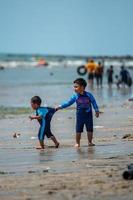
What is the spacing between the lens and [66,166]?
9.52 m

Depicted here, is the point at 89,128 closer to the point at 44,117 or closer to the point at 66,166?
the point at 44,117

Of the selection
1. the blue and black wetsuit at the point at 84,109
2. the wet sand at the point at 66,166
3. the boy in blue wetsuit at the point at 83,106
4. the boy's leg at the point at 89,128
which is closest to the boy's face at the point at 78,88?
the boy in blue wetsuit at the point at 83,106

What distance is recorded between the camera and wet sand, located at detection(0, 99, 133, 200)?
24.8 feet

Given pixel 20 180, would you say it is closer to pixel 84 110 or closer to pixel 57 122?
pixel 84 110

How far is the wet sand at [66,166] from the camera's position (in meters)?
7.55

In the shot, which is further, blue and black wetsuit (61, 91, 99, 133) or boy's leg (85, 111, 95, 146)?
blue and black wetsuit (61, 91, 99, 133)

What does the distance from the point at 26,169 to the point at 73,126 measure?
723 centimetres

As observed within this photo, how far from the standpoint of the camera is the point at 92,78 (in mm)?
45312

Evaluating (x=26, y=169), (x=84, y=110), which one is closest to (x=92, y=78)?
(x=84, y=110)

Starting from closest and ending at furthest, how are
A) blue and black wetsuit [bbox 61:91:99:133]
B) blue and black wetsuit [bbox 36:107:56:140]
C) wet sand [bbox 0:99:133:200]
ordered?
wet sand [bbox 0:99:133:200] < blue and black wetsuit [bbox 36:107:56:140] < blue and black wetsuit [bbox 61:91:99:133]

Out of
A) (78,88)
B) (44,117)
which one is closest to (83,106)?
(78,88)

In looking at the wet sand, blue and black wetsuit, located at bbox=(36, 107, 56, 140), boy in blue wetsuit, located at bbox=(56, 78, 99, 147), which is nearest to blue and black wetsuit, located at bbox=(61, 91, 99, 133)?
boy in blue wetsuit, located at bbox=(56, 78, 99, 147)

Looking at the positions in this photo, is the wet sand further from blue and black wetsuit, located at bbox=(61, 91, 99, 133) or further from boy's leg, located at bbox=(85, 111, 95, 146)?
blue and black wetsuit, located at bbox=(61, 91, 99, 133)

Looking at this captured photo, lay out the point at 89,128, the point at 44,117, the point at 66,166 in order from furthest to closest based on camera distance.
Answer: the point at 89,128 < the point at 44,117 < the point at 66,166
